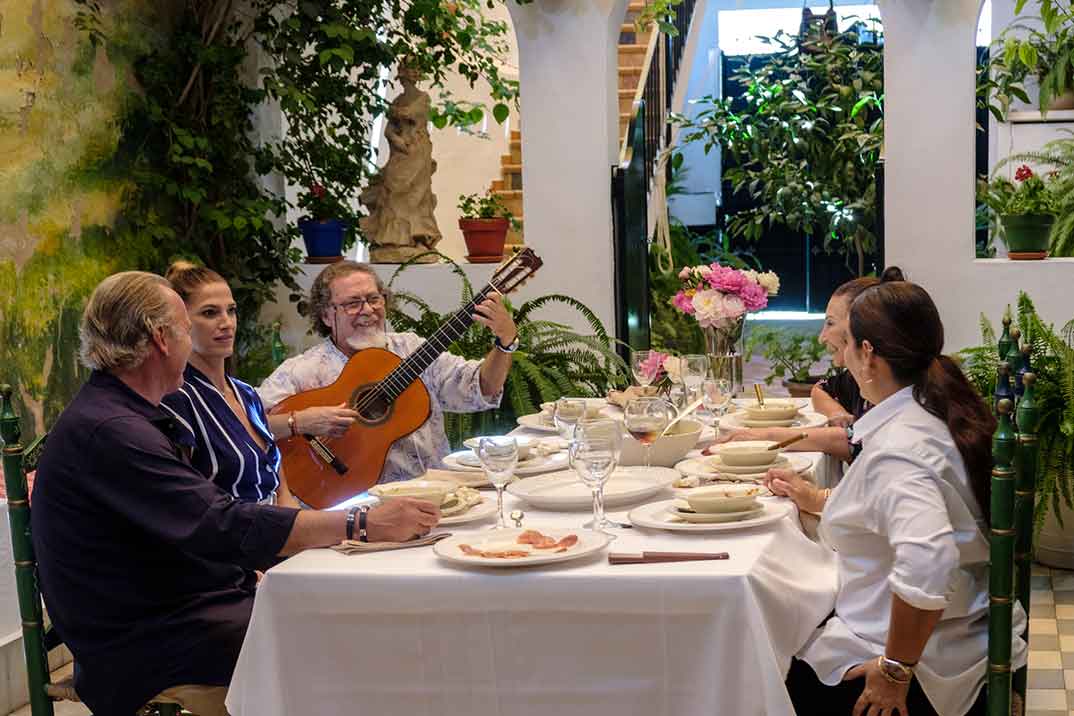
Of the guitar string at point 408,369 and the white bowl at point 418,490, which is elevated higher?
the guitar string at point 408,369

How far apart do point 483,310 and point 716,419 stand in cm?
69

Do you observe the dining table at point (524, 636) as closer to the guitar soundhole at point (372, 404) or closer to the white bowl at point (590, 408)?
the white bowl at point (590, 408)

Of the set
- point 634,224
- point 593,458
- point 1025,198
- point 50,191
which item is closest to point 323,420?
point 593,458

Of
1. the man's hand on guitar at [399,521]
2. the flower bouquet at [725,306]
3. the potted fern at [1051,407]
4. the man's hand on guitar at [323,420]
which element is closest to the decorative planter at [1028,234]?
the potted fern at [1051,407]

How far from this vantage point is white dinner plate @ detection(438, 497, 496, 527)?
248cm

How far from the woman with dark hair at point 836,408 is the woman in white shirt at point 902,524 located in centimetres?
63

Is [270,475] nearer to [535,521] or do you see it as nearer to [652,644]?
[535,521]

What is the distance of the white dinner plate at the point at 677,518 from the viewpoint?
234cm

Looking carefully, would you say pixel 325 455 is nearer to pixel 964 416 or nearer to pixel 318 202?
pixel 964 416

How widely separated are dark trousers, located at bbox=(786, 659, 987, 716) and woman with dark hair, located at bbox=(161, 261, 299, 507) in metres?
1.33

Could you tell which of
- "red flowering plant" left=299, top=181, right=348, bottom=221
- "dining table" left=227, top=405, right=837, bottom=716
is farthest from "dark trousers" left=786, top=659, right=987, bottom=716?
"red flowering plant" left=299, top=181, right=348, bottom=221

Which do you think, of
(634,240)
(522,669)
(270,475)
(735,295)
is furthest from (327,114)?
(522,669)

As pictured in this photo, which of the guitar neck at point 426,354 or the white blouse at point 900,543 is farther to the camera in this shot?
the guitar neck at point 426,354

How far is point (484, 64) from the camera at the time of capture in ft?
22.4
